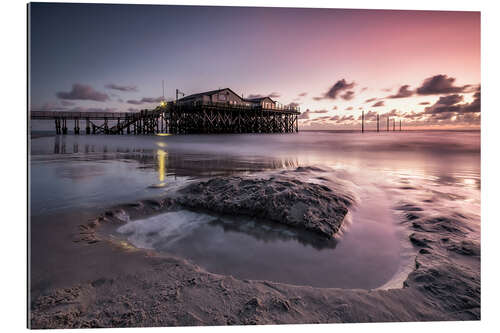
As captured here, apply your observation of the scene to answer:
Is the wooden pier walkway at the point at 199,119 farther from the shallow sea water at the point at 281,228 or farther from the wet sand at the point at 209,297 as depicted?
the wet sand at the point at 209,297

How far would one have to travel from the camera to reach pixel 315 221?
226cm

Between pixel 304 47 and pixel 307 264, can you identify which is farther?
pixel 304 47

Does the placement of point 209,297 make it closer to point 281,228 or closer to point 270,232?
point 270,232

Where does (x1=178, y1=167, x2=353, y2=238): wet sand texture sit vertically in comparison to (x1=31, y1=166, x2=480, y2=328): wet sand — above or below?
above

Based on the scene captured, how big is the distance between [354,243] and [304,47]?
3.21 meters

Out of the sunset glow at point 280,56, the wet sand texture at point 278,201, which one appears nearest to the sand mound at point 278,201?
the wet sand texture at point 278,201

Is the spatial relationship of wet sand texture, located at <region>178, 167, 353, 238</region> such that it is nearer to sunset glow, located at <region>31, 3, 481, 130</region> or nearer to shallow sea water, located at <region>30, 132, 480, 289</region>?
shallow sea water, located at <region>30, 132, 480, 289</region>

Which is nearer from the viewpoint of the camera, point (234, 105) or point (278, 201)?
point (278, 201)

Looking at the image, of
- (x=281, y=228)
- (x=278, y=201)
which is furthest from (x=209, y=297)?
(x=278, y=201)

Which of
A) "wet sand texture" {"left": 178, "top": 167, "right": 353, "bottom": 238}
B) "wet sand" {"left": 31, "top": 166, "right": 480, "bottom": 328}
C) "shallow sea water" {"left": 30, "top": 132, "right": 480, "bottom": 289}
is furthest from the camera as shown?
"wet sand texture" {"left": 178, "top": 167, "right": 353, "bottom": 238}

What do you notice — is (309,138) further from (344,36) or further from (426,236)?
(426,236)

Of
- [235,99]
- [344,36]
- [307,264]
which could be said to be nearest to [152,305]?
[307,264]

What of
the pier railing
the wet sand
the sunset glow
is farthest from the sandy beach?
the pier railing
